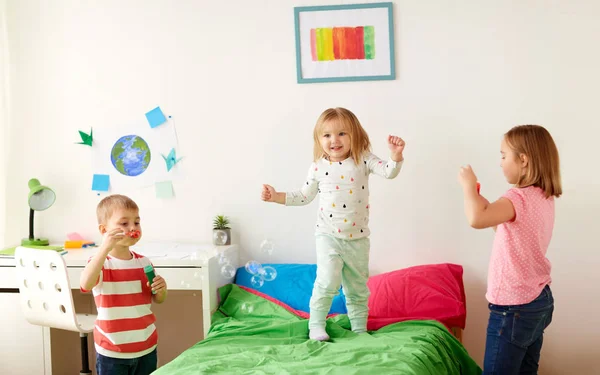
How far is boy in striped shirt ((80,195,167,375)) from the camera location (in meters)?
2.30

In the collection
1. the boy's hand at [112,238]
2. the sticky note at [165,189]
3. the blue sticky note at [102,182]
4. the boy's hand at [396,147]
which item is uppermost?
the boy's hand at [396,147]

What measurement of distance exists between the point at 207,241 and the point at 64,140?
3.14 feet

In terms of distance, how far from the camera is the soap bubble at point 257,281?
3244 mm

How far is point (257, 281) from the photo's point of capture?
10.7 ft

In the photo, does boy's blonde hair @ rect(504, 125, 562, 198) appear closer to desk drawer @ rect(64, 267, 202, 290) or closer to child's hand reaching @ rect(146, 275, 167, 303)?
child's hand reaching @ rect(146, 275, 167, 303)

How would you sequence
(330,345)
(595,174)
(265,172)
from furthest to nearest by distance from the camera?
(265,172) → (595,174) → (330,345)

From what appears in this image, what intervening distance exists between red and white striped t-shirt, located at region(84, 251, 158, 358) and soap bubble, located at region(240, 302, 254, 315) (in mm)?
717

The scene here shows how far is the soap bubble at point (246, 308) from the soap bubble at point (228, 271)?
0.77 feet

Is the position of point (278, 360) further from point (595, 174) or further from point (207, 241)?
point (595, 174)

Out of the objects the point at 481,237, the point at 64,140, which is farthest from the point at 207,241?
the point at 481,237

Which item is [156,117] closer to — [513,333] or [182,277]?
[182,277]

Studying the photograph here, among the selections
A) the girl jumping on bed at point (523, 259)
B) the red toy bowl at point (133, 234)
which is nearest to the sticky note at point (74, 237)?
the red toy bowl at point (133, 234)

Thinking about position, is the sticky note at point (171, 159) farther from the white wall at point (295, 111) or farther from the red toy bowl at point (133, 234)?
the red toy bowl at point (133, 234)

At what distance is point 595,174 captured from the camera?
3.21m
